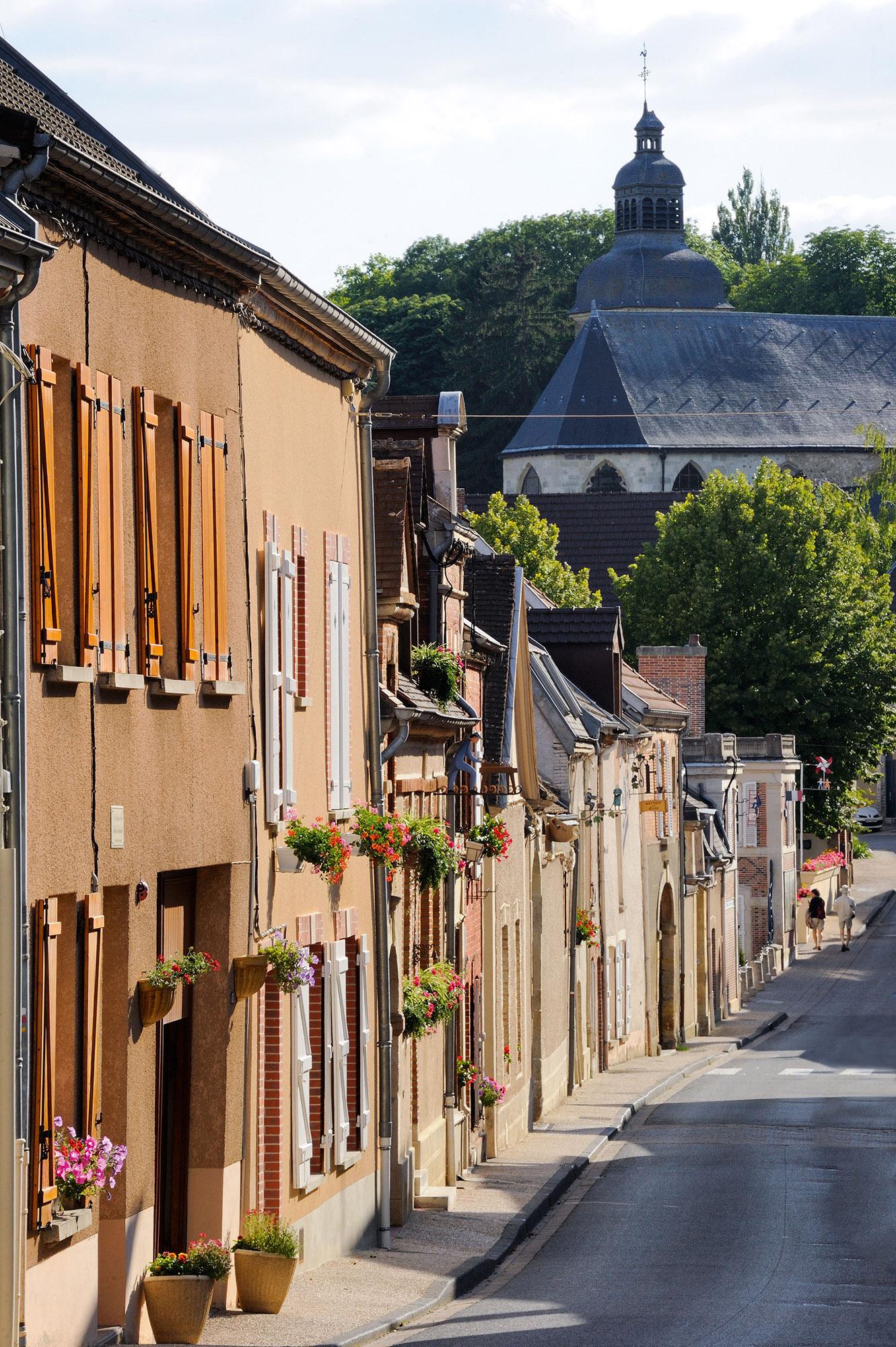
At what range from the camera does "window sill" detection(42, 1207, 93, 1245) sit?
10359 mm

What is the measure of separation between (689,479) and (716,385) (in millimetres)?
4976

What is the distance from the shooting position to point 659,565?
210 feet

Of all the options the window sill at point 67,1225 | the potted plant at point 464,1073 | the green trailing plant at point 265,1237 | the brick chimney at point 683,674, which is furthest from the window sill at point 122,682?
the brick chimney at point 683,674

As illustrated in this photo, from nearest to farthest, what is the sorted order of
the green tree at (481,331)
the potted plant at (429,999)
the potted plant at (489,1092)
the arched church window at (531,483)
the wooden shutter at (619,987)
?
the potted plant at (429,999), the potted plant at (489,1092), the wooden shutter at (619,987), the arched church window at (531,483), the green tree at (481,331)

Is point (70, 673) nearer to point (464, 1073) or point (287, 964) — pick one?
point (287, 964)

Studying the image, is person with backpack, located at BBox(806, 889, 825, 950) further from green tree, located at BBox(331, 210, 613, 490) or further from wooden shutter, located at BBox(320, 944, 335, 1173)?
wooden shutter, located at BBox(320, 944, 335, 1173)

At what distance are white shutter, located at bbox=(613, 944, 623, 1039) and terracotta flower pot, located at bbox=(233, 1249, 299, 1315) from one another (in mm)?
23352

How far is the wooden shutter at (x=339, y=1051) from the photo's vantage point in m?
15.5

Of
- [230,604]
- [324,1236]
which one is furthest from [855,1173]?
[230,604]

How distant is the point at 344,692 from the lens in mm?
16266

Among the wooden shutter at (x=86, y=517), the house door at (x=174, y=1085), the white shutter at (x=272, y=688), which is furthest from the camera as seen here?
the white shutter at (x=272, y=688)

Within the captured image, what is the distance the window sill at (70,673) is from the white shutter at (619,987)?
85.8 ft

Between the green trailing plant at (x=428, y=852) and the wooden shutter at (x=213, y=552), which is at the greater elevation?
the wooden shutter at (x=213, y=552)

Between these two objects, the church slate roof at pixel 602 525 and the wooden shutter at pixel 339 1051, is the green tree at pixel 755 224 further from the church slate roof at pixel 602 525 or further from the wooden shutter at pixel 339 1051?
the wooden shutter at pixel 339 1051
